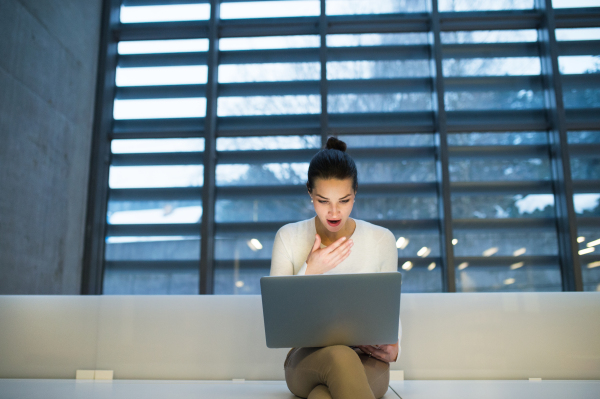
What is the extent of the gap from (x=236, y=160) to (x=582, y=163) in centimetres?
348

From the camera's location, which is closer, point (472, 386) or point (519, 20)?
point (472, 386)

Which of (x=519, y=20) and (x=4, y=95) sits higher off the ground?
(x=519, y=20)

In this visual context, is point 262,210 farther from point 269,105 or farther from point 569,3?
point 569,3

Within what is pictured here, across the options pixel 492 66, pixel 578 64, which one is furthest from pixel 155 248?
pixel 578 64

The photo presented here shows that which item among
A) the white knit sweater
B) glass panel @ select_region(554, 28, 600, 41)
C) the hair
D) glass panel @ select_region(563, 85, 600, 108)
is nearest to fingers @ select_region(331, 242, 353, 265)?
the white knit sweater

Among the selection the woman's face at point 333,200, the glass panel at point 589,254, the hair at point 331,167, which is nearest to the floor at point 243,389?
the woman's face at point 333,200

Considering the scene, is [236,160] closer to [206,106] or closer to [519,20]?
[206,106]

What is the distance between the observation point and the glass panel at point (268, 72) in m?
4.99

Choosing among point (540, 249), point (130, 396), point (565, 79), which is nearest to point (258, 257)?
point (540, 249)

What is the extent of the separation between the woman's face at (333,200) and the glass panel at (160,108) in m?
3.45

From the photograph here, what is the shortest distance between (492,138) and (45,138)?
166 inches

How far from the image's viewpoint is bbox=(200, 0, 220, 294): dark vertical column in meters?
4.53

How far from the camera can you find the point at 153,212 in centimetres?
481

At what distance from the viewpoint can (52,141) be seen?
4016 millimetres
